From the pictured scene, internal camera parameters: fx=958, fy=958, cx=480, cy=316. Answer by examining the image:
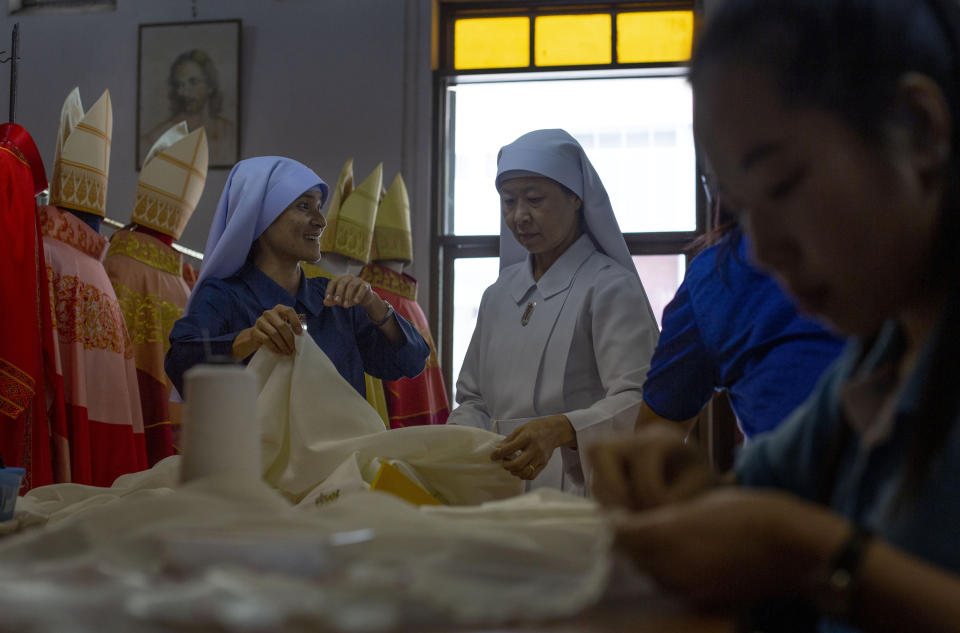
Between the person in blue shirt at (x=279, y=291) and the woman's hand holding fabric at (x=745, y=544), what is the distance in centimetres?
188

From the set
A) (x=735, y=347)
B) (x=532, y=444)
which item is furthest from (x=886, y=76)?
(x=532, y=444)

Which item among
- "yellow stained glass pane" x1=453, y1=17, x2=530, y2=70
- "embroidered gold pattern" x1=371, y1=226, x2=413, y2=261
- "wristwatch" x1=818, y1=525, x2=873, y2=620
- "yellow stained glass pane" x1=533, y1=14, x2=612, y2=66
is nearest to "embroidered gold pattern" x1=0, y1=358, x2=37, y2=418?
"embroidered gold pattern" x1=371, y1=226, x2=413, y2=261

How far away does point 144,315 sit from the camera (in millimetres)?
4246

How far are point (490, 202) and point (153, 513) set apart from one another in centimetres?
568

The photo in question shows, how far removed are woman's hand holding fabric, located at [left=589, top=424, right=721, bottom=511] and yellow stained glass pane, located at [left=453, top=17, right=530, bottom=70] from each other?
5959 millimetres

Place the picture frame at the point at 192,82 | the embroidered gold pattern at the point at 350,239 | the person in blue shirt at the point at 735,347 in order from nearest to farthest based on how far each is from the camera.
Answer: the person in blue shirt at the point at 735,347, the embroidered gold pattern at the point at 350,239, the picture frame at the point at 192,82

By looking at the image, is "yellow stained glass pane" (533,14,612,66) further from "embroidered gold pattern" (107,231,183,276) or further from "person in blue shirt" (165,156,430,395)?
"person in blue shirt" (165,156,430,395)

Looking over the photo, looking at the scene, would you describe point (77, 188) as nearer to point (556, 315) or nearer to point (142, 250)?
point (142, 250)

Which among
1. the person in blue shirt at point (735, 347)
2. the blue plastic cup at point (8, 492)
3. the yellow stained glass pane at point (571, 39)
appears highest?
the yellow stained glass pane at point (571, 39)

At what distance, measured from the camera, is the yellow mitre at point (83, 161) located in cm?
372

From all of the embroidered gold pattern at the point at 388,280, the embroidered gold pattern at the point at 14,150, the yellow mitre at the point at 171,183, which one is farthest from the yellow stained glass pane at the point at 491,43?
the embroidered gold pattern at the point at 14,150

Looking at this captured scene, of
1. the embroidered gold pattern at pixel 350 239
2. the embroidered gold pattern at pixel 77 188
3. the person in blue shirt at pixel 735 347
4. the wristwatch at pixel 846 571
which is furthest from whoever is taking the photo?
the embroidered gold pattern at pixel 350 239

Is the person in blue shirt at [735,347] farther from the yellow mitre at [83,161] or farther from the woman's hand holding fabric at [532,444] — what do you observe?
the yellow mitre at [83,161]

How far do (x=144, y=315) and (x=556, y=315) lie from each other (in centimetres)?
235
